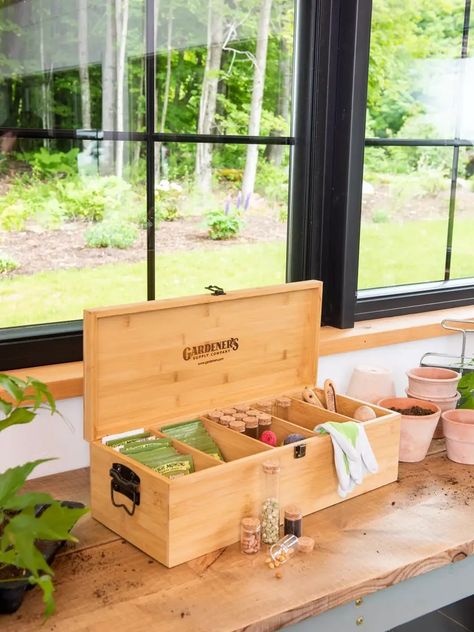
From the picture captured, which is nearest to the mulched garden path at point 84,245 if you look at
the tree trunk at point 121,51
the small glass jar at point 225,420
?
the tree trunk at point 121,51

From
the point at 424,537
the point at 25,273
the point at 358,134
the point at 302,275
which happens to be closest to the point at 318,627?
the point at 424,537

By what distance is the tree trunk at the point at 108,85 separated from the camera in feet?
6.84

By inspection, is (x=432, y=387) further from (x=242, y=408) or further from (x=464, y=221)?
(x=464, y=221)

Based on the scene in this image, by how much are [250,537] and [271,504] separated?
10cm

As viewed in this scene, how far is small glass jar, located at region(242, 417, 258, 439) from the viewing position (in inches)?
77.7

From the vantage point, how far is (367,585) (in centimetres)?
156

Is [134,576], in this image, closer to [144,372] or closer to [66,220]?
[144,372]

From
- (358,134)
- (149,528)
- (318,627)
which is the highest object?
(358,134)

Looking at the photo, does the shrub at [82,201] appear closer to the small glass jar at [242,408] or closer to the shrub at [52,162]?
the shrub at [52,162]

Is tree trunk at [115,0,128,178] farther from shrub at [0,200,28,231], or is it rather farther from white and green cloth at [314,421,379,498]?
white and green cloth at [314,421,379,498]

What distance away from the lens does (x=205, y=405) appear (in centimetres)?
208

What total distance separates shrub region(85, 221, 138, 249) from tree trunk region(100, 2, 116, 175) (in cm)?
14

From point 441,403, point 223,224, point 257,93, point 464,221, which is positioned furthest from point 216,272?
point 464,221

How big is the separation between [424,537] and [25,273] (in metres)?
1.14
